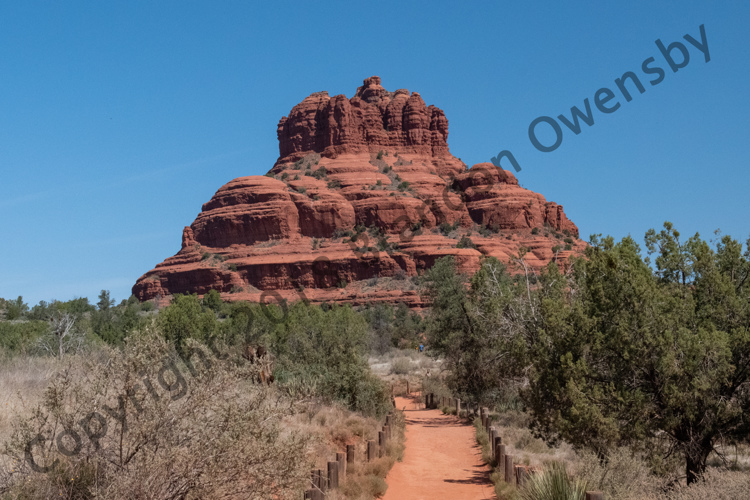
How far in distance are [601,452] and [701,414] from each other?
1.88m

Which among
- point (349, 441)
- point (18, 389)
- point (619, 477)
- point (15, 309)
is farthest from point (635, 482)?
point (15, 309)

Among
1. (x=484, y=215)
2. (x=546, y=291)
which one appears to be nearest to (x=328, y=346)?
(x=546, y=291)

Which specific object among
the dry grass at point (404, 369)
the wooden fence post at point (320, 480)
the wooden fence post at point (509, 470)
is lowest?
the wooden fence post at point (509, 470)

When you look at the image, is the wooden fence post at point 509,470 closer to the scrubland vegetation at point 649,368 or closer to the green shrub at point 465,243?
the scrubland vegetation at point 649,368

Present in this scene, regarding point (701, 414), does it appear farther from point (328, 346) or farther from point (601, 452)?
Answer: point (328, 346)

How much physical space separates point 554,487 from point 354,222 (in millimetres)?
99239

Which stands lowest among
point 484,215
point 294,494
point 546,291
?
point 294,494

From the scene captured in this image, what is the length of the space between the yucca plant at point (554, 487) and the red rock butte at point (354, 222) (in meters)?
75.3

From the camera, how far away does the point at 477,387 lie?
27.7 meters

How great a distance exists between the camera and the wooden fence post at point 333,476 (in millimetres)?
11336

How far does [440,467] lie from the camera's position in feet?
53.5

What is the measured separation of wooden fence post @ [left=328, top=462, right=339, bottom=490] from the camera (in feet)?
37.2

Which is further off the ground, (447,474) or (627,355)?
(627,355)

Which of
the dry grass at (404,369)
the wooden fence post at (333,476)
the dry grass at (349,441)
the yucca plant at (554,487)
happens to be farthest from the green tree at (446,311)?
the yucca plant at (554,487)
